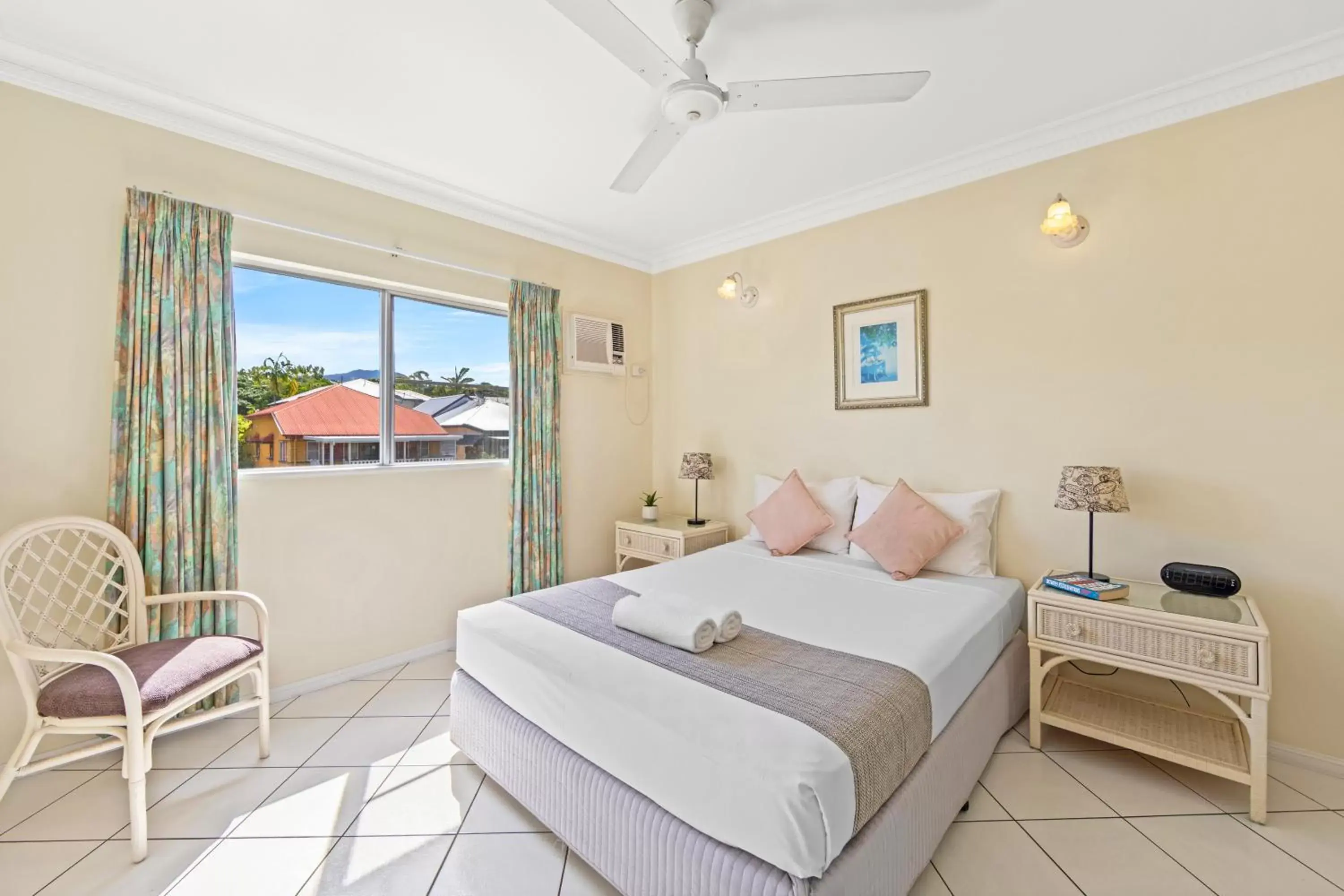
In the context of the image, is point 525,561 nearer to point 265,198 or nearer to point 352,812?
point 352,812

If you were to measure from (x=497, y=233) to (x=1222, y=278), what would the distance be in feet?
12.3

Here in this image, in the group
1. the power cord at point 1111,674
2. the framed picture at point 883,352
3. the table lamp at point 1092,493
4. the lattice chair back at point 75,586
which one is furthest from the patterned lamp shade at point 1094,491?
the lattice chair back at point 75,586

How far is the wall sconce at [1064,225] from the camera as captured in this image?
2.50 metres

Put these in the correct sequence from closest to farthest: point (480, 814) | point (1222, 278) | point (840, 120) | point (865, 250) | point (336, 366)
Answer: point (480, 814)
point (1222, 278)
point (840, 120)
point (336, 366)
point (865, 250)

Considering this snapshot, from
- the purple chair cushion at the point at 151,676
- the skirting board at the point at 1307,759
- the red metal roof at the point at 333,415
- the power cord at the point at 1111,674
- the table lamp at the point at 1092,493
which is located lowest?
Result: the skirting board at the point at 1307,759

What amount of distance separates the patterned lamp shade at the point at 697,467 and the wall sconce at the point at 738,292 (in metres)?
1.13

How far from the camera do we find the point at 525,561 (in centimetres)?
362

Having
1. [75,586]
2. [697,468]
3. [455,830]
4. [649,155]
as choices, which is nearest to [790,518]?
[697,468]

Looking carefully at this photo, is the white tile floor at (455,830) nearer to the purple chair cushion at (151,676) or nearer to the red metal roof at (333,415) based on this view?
the purple chair cushion at (151,676)

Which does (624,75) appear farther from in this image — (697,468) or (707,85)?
(697,468)

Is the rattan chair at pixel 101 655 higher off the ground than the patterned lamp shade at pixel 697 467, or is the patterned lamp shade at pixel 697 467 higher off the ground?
the patterned lamp shade at pixel 697 467

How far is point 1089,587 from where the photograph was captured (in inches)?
85.1

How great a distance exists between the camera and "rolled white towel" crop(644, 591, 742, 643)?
1835mm

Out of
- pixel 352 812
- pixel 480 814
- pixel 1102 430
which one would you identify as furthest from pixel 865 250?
pixel 352 812
